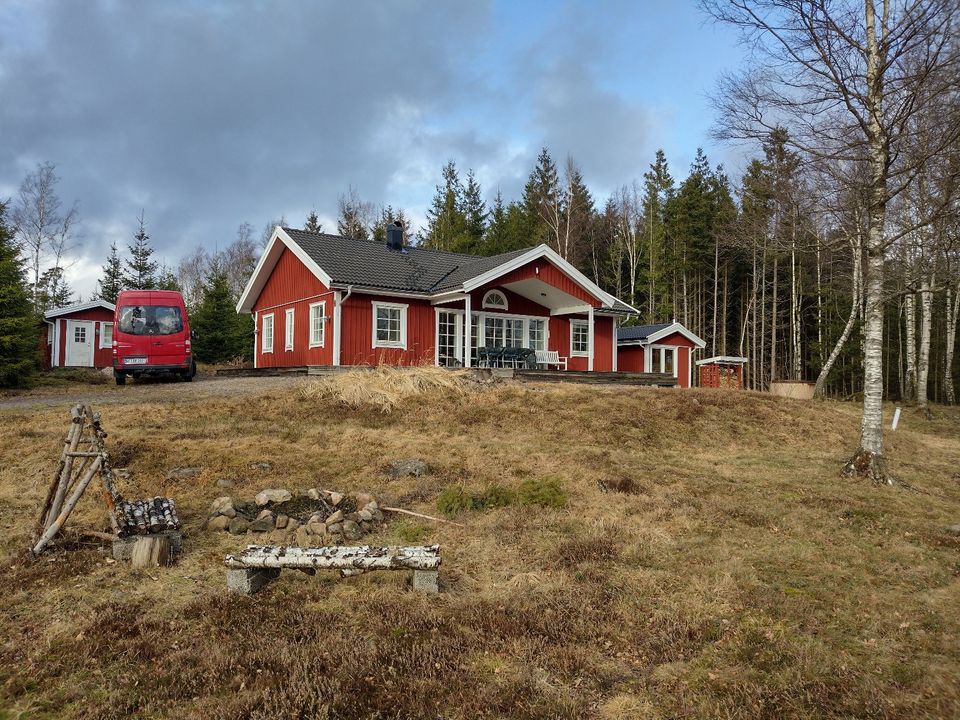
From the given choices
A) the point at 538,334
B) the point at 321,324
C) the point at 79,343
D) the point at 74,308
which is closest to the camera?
the point at 321,324

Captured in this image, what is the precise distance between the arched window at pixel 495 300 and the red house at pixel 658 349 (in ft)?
29.8

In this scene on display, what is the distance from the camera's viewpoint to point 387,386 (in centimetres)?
1313

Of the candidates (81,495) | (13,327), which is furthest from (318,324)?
(81,495)

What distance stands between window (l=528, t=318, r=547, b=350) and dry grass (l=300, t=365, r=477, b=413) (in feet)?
27.4

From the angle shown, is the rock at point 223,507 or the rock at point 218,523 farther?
the rock at point 223,507

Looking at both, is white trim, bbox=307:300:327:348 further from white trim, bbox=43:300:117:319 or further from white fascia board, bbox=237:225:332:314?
white trim, bbox=43:300:117:319

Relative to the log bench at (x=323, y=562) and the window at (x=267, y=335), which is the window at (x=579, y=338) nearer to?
the window at (x=267, y=335)

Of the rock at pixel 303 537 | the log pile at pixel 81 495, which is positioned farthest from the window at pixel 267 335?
the rock at pixel 303 537

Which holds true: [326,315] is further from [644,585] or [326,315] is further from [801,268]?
[801,268]

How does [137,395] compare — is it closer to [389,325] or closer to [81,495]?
[389,325]

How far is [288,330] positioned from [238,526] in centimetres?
1621

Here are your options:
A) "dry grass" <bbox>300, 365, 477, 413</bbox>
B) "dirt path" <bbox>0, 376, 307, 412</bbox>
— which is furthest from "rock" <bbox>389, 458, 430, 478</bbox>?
"dirt path" <bbox>0, 376, 307, 412</bbox>

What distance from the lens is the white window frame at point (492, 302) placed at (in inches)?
829

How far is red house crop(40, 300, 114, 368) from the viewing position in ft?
92.7
